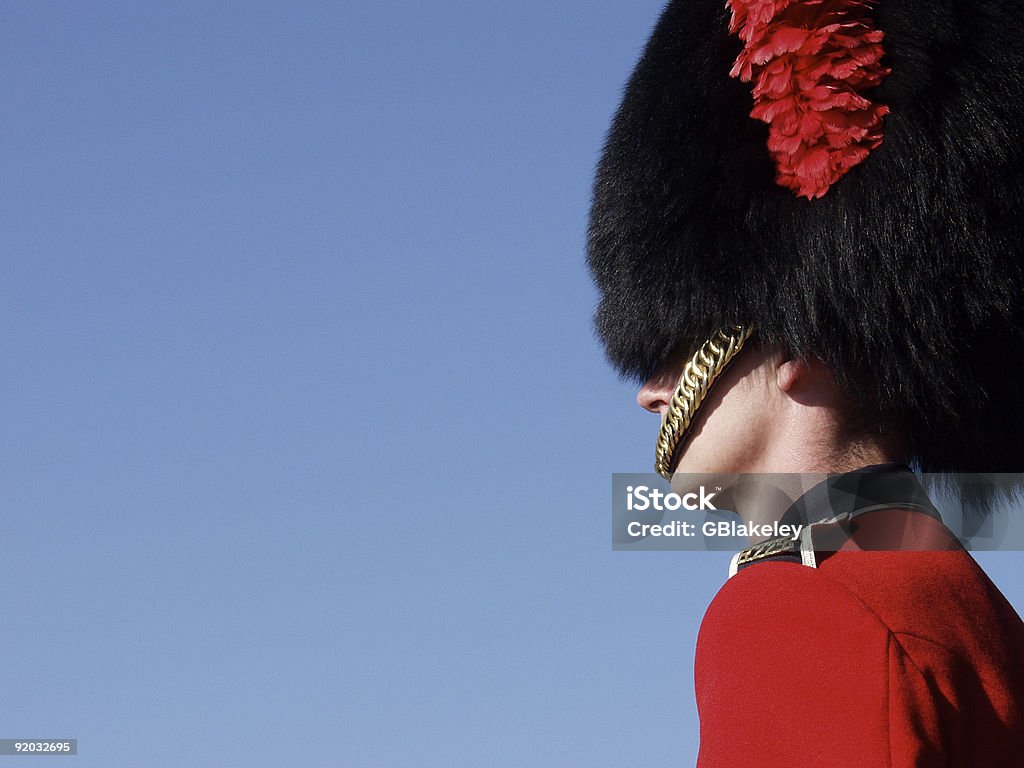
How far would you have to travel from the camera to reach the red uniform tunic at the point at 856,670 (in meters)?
2.55

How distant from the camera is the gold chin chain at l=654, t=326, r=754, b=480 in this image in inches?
127

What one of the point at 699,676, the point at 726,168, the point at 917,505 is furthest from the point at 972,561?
the point at 726,168

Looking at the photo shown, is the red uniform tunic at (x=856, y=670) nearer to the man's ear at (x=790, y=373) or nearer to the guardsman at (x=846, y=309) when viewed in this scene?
the guardsman at (x=846, y=309)

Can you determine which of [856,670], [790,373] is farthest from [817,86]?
[856,670]

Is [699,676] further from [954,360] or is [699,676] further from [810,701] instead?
[954,360]

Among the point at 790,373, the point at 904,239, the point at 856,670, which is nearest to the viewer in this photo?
the point at 856,670

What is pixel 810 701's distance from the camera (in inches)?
102

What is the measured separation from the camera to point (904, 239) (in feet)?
10.8

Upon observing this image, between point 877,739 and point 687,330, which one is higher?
point 687,330

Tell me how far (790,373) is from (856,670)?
80 cm

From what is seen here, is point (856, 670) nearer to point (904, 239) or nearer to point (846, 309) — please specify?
point (846, 309)

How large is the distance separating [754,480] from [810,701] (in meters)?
0.69

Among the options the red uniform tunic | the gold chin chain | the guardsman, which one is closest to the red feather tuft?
the guardsman

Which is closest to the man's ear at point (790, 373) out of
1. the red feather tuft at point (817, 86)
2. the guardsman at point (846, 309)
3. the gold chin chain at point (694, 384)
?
the guardsman at point (846, 309)
